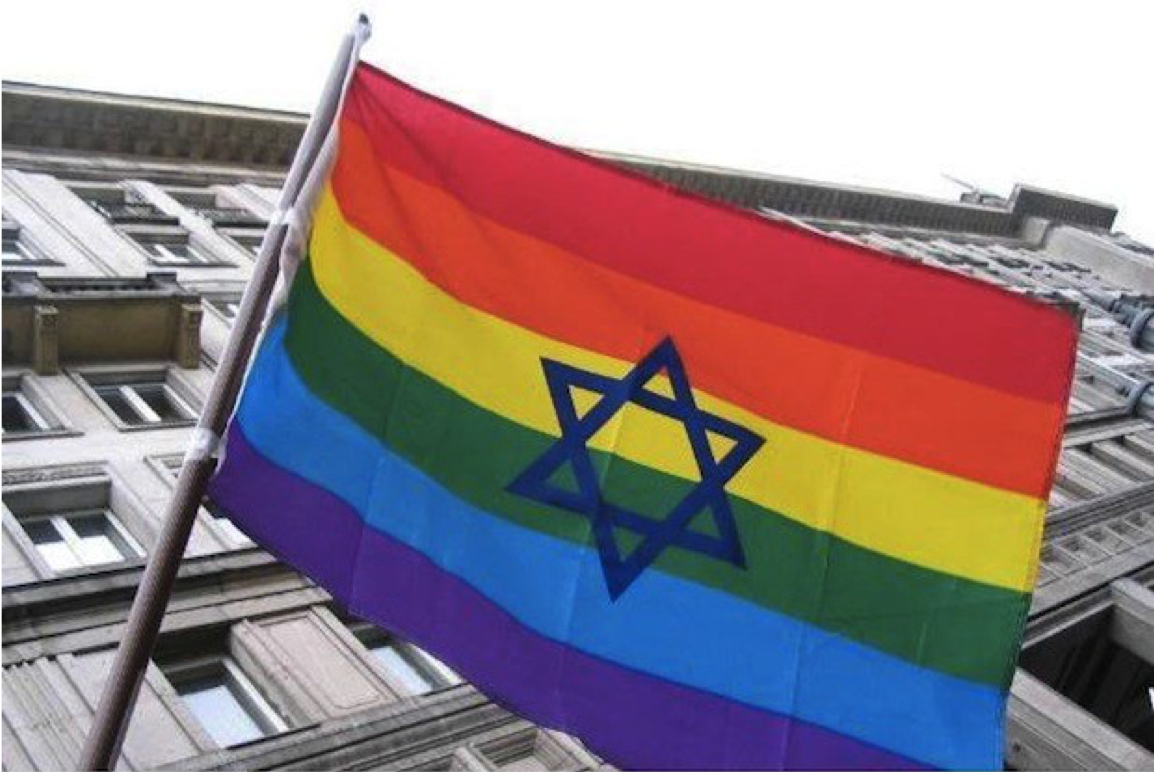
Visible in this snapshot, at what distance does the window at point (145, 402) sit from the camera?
1902cm

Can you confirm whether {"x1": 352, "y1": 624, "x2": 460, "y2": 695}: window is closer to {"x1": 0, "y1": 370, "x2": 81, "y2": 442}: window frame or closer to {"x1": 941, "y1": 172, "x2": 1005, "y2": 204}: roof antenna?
{"x1": 0, "y1": 370, "x2": 81, "y2": 442}: window frame

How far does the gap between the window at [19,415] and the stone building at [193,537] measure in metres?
0.04

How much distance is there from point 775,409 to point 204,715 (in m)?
8.20

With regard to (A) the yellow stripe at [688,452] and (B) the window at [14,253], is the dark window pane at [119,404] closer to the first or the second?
(B) the window at [14,253]

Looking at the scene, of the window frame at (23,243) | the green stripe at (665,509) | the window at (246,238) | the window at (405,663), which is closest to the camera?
the green stripe at (665,509)

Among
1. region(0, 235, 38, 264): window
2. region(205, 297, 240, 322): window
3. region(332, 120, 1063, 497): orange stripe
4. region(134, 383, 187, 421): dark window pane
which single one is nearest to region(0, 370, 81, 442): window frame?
region(134, 383, 187, 421): dark window pane

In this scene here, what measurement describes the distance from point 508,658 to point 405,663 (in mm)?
8312

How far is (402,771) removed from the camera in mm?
12516

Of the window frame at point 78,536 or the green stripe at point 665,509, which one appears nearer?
the green stripe at point 665,509

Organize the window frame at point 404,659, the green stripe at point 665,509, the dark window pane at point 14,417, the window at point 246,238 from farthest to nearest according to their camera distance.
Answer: the window at point 246,238 → the dark window pane at point 14,417 → the window frame at point 404,659 → the green stripe at point 665,509

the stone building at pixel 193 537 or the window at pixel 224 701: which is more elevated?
the stone building at pixel 193 537

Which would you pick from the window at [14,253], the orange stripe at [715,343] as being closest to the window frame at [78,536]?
the window at [14,253]

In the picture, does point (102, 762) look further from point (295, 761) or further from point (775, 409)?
point (295, 761)

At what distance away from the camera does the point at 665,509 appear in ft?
24.3
